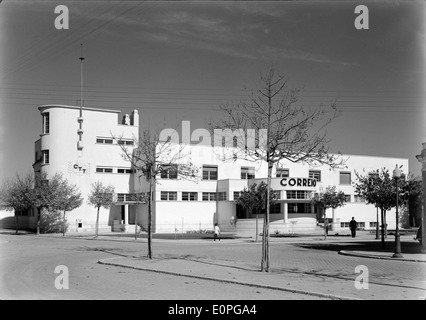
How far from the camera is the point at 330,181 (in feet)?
213

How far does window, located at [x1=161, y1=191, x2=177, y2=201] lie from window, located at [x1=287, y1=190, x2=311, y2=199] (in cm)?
1181

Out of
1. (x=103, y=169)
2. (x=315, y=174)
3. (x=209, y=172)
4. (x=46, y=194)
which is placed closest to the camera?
(x=46, y=194)

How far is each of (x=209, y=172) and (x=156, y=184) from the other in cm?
708

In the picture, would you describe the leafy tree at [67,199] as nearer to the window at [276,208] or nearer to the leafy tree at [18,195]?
the leafy tree at [18,195]

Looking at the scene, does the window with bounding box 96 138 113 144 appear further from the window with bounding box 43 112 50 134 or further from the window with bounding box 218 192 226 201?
the window with bounding box 218 192 226 201

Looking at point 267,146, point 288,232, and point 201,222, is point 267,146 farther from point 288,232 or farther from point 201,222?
point 201,222

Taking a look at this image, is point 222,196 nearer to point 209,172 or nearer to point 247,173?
point 209,172

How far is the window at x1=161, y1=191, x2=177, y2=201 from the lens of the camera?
5642cm

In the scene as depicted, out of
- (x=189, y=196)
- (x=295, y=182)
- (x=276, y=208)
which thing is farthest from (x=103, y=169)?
(x=295, y=182)

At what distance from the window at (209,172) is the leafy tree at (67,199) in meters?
13.4

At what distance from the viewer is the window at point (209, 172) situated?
59.7 meters

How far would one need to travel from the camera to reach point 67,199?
5300 cm
